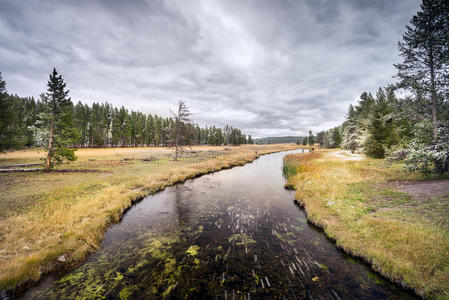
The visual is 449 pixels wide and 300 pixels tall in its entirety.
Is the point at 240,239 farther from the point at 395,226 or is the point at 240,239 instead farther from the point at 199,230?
the point at 395,226

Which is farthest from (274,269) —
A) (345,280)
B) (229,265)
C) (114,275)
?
(114,275)

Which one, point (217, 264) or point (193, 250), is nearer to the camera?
point (217, 264)

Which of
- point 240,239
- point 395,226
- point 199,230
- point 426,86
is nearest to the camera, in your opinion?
point 395,226

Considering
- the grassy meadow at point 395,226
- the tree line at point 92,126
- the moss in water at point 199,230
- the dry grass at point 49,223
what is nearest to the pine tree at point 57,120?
the tree line at point 92,126

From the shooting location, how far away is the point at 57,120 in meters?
19.5

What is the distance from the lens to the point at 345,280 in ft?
17.0

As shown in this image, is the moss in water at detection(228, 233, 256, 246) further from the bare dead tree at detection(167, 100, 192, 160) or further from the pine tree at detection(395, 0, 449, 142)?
the bare dead tree at detection(167, 100, 192, 160)

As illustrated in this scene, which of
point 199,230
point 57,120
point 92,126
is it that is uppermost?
point 92,126

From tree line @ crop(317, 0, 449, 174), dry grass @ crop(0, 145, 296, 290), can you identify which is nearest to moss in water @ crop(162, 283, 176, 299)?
dry grass @ crop(0, 145, 296, 290)

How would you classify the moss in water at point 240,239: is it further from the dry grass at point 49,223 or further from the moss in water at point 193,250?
the dry grass at point 49,223

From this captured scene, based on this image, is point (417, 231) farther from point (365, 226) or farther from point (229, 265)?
point (229, 265)

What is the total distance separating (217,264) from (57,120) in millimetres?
25853

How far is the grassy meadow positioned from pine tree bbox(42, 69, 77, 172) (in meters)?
27.6

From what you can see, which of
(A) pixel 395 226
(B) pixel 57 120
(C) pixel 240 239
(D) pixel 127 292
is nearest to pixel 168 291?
(D) pixel 127 292
